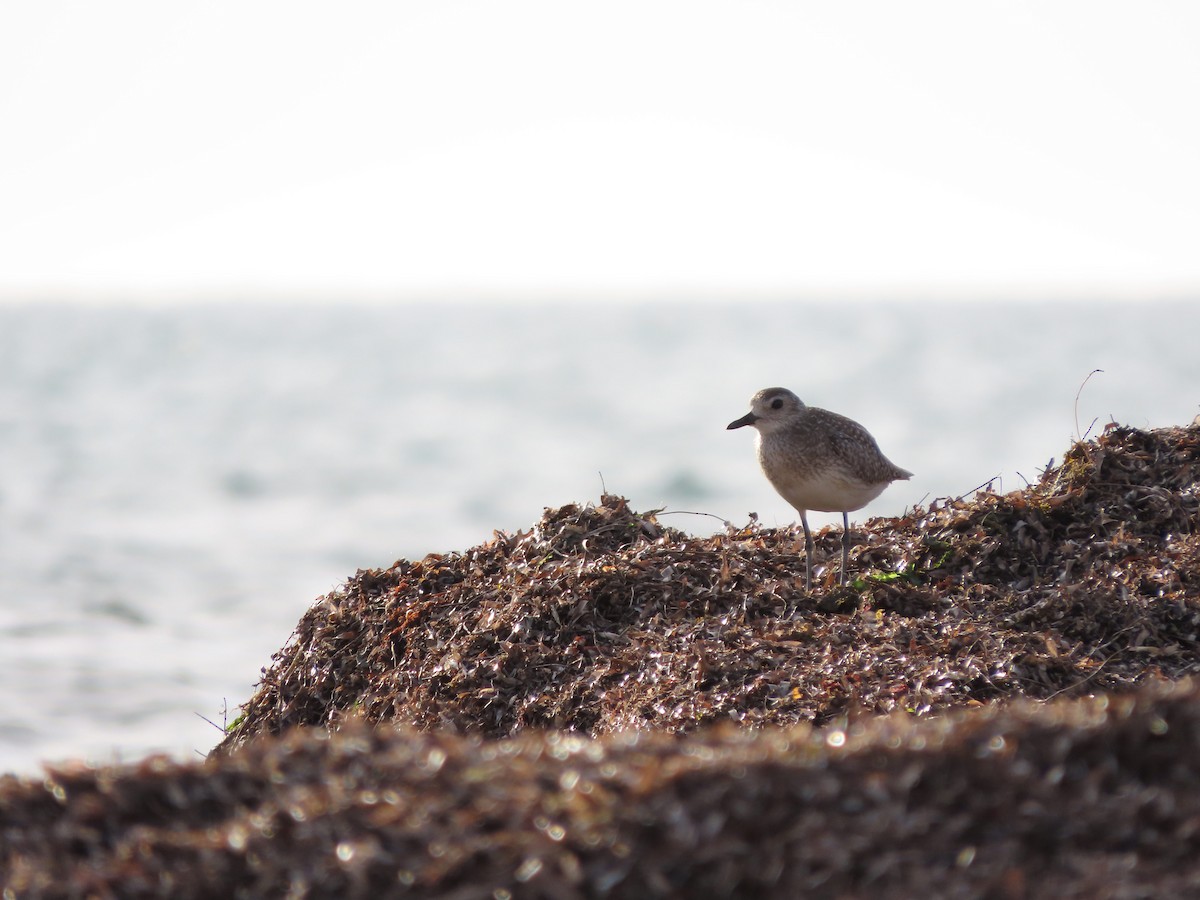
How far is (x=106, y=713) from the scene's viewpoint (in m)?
12.9

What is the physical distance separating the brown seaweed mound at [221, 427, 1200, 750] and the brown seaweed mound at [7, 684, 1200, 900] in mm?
2083

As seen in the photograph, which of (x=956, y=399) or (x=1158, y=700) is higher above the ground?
(x=956, y=399)

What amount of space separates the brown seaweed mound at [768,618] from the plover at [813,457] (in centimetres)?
34

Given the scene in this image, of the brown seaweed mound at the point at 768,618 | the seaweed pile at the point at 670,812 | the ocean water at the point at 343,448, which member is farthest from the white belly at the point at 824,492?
the seaweed pile at the point at 670,812

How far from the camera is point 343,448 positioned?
35281mm

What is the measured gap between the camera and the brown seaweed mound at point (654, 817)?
9.17 feet

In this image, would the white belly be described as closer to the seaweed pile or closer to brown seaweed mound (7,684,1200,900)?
the seaweed pile

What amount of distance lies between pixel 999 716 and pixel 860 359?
51.6 m

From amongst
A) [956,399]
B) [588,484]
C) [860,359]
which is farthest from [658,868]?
[860,359]

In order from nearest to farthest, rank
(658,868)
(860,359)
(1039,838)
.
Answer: (658,868) < (1039,838) < (860,359)

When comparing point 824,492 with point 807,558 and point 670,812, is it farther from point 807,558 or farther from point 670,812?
point 670,812

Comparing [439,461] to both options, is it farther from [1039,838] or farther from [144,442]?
[1039,838]

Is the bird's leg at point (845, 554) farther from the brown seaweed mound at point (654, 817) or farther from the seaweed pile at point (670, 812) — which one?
the brown seaweed mound at point (654, 817)

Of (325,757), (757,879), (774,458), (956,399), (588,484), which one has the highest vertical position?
(956,399)
